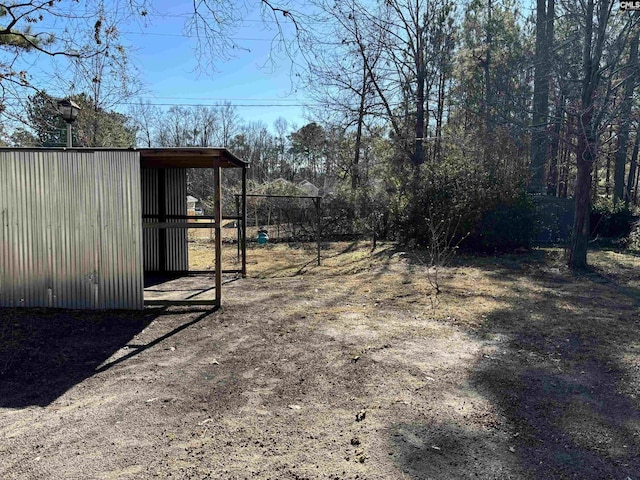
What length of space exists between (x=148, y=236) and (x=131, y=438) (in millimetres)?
6662

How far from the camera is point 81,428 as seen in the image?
9.00ft

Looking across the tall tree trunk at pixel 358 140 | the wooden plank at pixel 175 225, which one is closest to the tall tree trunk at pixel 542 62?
the tall tree trunk at pixel 358 140

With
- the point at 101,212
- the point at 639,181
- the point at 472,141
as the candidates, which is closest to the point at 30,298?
the point at 101,212

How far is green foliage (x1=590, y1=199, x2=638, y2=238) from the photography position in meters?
14.0

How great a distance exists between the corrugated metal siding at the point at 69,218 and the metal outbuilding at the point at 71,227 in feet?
0.04

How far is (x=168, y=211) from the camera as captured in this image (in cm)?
866

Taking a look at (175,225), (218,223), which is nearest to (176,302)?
(175,225)

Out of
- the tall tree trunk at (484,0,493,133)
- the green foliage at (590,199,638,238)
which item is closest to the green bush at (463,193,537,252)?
the tall tree trunk at (484,0,493,133)

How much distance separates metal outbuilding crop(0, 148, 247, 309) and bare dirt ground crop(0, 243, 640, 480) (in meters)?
0.35

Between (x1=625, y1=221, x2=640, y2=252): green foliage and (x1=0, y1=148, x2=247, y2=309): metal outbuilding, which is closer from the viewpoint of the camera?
(x1=0, y1=148, x2=247, y2=309): metal outbuilding

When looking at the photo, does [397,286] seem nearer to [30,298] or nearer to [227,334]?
[227,334]

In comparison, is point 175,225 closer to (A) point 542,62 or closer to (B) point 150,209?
(B) point 150,209

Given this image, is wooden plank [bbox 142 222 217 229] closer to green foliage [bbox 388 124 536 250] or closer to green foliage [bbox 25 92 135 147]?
green foliage [bbox 25 92 135 147]

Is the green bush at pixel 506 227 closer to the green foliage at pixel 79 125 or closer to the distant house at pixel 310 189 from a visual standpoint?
the distant house at pixel 310 189
